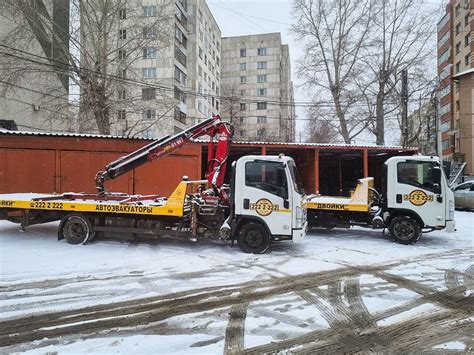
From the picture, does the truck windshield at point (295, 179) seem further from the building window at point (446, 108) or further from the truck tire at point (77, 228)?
the building window at point (446, 108)

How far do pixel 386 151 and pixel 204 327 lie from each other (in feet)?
52.5

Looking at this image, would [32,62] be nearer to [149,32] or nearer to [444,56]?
[149,32]

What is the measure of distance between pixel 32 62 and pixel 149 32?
23.1 feet

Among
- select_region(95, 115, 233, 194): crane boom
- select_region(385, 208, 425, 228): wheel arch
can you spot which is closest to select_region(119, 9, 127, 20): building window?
select_region(95, 115, 233, 194): crane boom

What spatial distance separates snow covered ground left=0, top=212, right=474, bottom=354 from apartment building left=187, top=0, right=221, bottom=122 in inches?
1596

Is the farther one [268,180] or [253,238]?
[253,238]

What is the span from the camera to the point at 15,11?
810 inches

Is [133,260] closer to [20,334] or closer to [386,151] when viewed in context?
[20,334]

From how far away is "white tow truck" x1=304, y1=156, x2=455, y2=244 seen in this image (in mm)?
9625

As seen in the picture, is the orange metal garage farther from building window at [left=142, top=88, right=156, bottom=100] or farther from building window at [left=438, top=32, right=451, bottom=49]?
building window at [left=438, top=32, right=451, bottom=49]

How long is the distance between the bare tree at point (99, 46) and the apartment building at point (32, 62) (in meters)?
0.08

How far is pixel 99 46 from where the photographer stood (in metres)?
22.8

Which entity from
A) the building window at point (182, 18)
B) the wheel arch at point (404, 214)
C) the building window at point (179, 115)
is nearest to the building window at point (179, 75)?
the building window at point (179, 115)

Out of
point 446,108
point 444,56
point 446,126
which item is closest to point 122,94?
point 446,126
